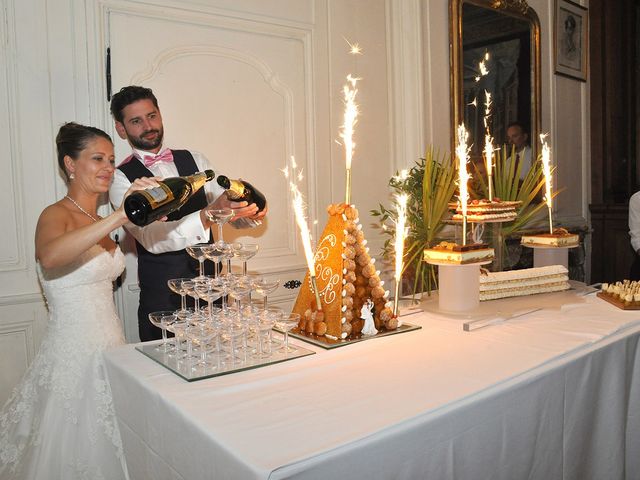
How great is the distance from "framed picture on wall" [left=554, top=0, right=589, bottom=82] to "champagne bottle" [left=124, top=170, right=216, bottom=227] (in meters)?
5.13

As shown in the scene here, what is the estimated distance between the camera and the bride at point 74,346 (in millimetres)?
2092

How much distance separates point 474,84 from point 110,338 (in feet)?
12.2

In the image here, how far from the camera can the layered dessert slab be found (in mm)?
2775

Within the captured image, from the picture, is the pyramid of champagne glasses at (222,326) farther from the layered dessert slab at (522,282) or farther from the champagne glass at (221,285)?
the layered dessert slab at (522,282)

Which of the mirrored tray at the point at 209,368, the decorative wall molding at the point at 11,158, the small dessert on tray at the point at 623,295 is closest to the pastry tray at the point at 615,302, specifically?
the small dessert on tray at the point at 623,295

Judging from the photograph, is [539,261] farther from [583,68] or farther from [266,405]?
[583,68]

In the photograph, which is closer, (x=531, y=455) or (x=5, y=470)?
(x=531, y=455)

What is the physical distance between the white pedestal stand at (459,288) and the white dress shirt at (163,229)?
110 cm

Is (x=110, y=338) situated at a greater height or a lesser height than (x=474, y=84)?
lesser

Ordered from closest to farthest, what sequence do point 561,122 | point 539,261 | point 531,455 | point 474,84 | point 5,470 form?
point 531,455 < point 5,470 < point 539,261 < point 474,84 < point 561,122

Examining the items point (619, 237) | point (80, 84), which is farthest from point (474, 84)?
point (80, 84)

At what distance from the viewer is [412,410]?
1.43m

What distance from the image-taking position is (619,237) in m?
6.14

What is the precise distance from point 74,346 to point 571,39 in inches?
226
